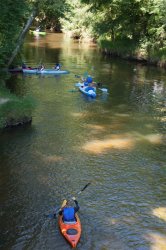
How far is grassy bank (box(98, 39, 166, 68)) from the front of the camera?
1604 inches

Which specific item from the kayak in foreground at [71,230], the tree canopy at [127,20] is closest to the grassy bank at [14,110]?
the kayak in foreground at [71,230]

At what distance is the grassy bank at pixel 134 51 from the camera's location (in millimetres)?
40750

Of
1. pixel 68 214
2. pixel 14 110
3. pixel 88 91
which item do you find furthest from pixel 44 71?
pixel 68 214

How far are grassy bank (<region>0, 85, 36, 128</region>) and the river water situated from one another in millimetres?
433

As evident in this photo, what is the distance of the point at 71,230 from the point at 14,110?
982cm

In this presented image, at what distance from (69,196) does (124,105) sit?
13167 millimetres

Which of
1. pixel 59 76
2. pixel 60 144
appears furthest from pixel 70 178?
pixel 59 76

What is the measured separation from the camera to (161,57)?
40.3 meters

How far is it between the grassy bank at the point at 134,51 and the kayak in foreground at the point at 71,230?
99.8 feet

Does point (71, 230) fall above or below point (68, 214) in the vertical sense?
below

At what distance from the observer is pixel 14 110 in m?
20.3

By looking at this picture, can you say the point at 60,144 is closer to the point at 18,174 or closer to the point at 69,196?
the point at 18,174

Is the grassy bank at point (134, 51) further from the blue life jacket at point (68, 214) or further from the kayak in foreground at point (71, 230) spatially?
the kayak in foreground at point (71, 230)

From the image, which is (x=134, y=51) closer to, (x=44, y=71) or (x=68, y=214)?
(x=44, y=71)
